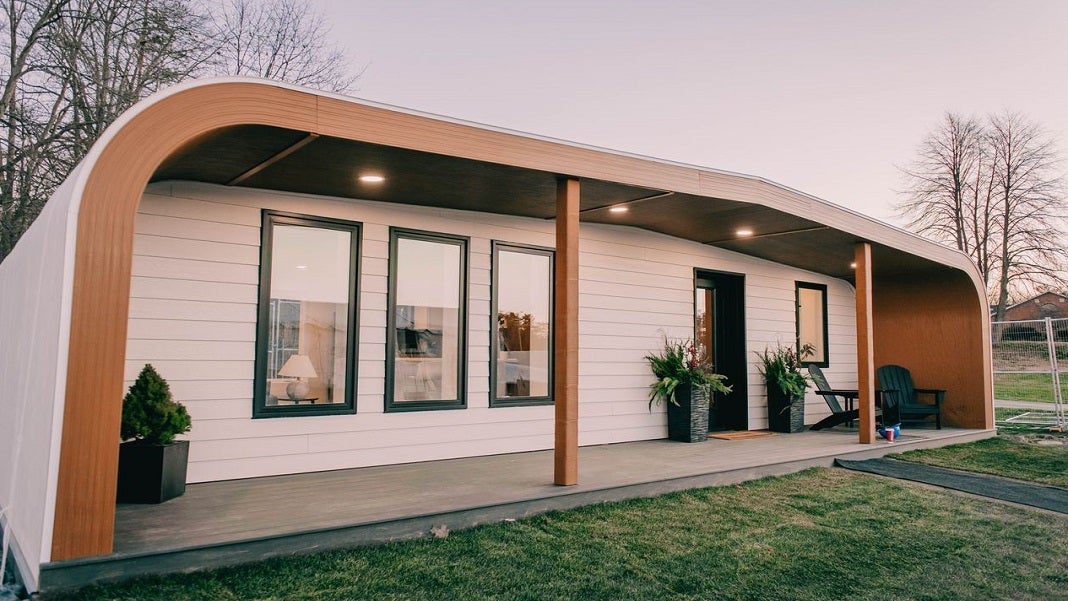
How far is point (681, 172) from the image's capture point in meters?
5.32

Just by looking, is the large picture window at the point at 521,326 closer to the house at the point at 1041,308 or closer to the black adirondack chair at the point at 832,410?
the black adirondack chair at the point at 832,410

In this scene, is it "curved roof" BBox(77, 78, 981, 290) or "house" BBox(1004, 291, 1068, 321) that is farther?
"house" BBox(1004, 291, 1068, 321)

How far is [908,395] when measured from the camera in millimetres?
9312

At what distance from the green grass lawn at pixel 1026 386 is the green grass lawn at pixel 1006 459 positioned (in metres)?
3.20

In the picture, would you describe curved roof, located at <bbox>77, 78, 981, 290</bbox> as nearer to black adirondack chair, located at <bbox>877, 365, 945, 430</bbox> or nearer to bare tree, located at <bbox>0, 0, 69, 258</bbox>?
black adirondack chair, located at <bbox>877, 365, 945, 430</bbox>

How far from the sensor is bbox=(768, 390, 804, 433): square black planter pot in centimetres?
830

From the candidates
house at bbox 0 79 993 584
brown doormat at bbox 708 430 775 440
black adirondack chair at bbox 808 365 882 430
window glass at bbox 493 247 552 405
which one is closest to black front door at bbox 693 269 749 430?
house at bbox 0 79 993 584

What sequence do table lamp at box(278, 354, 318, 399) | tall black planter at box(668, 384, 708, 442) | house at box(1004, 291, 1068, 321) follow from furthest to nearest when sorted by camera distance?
house at box(1004, 291, 1068, 321)
tall black planter at box(668, 384, 708, 442)
table lamp at box(278, 354, 318, 399)

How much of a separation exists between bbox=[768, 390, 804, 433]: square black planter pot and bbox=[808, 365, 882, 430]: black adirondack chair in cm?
31

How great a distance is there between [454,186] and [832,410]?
616cm

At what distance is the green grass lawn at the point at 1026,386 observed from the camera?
1065 centimetres

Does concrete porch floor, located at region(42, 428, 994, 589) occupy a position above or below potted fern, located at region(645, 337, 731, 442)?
below

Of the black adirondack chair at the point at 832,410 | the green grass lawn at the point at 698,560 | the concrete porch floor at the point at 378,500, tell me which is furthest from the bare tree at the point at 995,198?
the green grass lawn at the point at 698,560

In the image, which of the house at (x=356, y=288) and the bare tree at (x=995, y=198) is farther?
the bare tree at (x=995, y=198)
